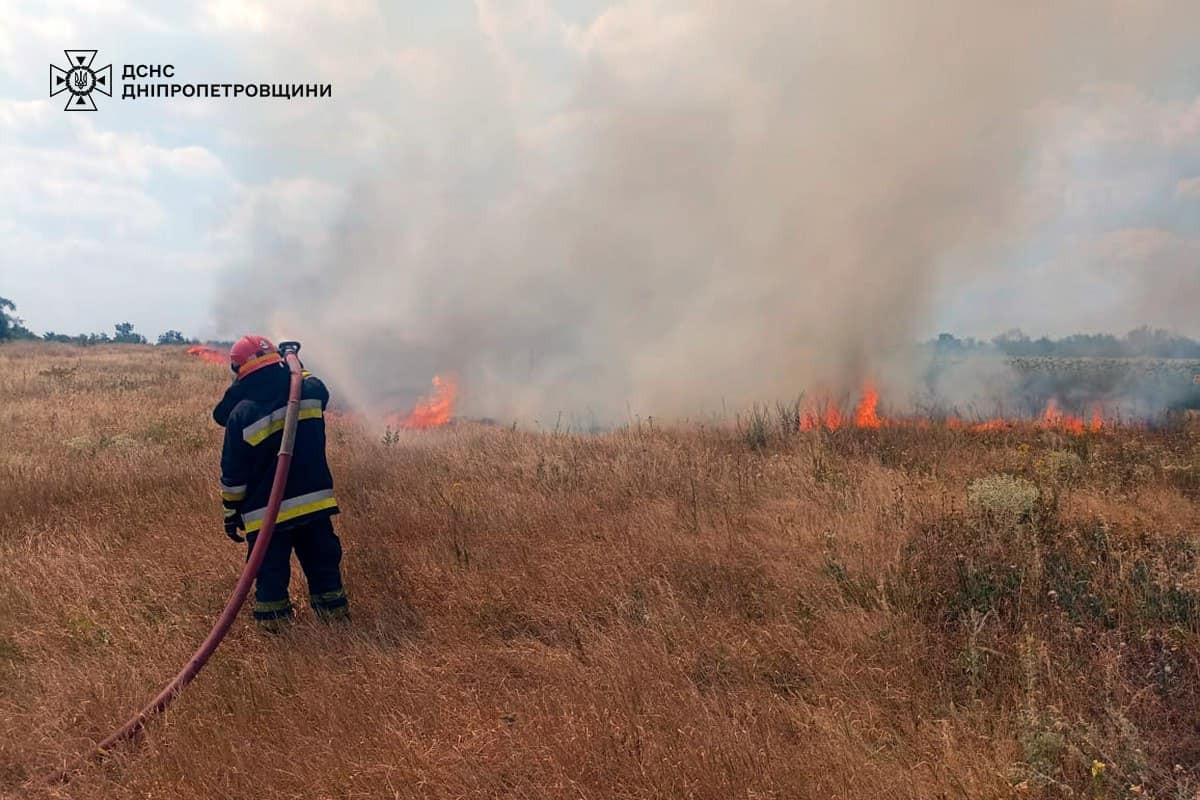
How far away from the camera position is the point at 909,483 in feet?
21.0

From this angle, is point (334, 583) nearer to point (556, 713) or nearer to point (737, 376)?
point (556, 713)

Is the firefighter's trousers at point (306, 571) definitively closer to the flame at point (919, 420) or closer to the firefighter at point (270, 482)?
the firefighter at point (270, 482)

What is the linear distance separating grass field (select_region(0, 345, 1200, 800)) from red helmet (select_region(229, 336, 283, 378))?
5.55 ft

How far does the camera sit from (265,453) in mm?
4305

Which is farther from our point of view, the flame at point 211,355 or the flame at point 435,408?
the flame at point 211,355

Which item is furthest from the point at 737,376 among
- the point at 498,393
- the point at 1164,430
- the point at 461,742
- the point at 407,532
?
the point at 461,742

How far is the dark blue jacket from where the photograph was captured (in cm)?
421

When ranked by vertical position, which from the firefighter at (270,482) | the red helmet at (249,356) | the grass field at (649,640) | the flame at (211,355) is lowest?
the grass field at (649,640)

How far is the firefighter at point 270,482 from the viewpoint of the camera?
4.22m

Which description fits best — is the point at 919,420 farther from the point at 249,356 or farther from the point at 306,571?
the point at 249,356

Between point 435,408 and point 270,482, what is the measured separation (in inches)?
386

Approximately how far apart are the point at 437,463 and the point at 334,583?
3.88 m

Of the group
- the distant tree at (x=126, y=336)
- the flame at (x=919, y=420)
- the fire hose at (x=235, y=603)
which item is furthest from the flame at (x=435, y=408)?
the distant tree at (x=126, y=336)

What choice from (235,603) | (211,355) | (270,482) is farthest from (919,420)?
(211,355)
